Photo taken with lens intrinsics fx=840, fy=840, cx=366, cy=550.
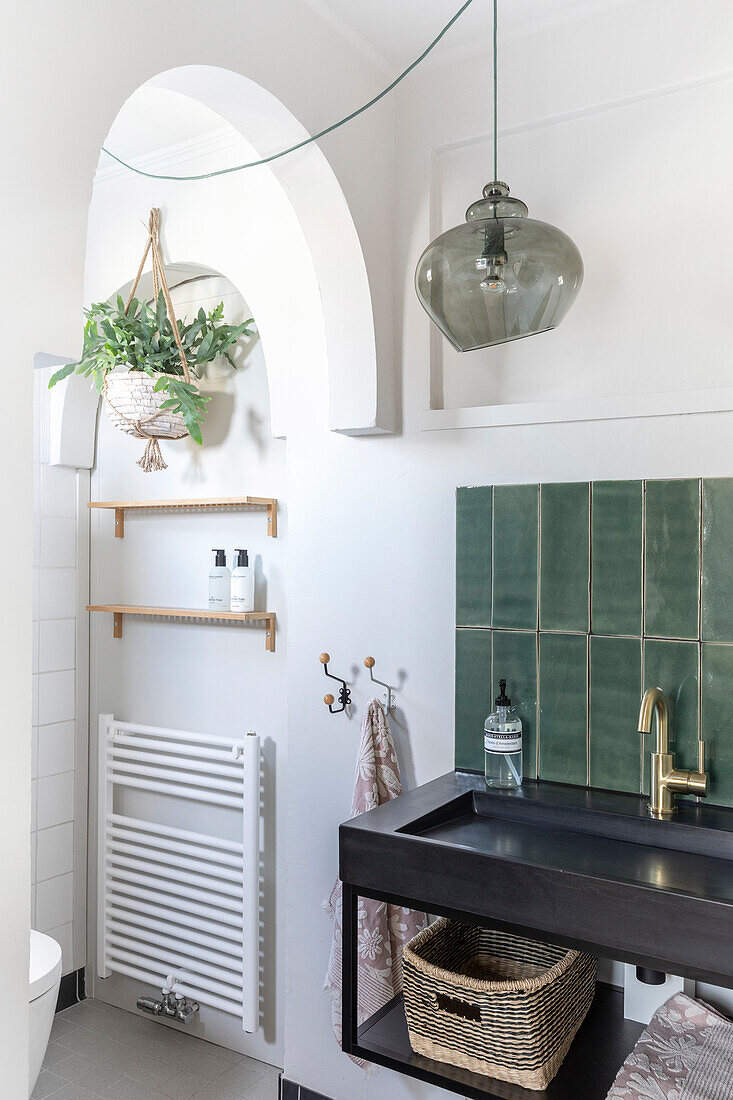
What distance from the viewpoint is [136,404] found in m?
2.29

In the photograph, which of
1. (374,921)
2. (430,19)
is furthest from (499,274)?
(374,921)

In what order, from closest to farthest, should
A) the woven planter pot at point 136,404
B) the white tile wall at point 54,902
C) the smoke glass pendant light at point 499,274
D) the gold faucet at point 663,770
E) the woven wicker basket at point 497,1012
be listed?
the smoke glass pendant light at point 499,274 < the woven wicker basket at point 497,1012 < the gold faucet at point 663,770 < the woven planter pot at point 136,404 < the white tile wall at point 54,902

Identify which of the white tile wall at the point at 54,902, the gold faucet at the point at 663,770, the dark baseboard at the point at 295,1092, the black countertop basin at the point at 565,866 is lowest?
the dark baseboard at the point at 295,1092

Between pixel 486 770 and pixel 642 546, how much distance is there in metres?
0.57

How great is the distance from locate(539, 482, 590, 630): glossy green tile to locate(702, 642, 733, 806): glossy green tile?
0.83ft

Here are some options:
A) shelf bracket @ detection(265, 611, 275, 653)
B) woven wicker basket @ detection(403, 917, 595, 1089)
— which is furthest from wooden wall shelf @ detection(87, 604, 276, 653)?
woven wicker basket @ detection(403, 917, 595, 1089)

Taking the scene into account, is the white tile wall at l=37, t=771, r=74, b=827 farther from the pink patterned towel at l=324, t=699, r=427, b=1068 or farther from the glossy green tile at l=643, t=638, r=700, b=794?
the glossy green tile at l=643, t=638, r=700, b=794

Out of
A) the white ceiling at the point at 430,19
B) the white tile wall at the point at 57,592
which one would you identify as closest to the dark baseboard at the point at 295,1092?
the white tile wall at the point at 57,592

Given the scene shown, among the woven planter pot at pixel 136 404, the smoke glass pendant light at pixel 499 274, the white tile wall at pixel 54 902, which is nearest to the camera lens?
the smoke glass pendant light at pixel 499 274

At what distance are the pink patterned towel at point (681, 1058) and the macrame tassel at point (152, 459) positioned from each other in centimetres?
187

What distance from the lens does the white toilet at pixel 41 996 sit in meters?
1.92

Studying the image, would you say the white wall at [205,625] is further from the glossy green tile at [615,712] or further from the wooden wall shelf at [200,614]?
the glossy green tile at [615,712]

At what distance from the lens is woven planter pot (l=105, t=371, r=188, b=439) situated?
7.50ft

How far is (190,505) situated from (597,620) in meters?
1.30
